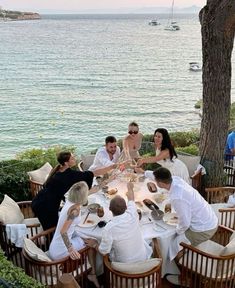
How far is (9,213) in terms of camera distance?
17.2ft

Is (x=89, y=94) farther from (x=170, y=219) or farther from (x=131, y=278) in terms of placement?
(x=131, y=278)

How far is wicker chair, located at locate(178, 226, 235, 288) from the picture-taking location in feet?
14.3

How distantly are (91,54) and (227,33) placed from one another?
215ft

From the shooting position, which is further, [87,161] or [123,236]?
[87,161]

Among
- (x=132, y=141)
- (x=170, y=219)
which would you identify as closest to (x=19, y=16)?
(x=132, y=141)

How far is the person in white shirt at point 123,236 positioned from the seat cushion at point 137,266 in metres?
0.20

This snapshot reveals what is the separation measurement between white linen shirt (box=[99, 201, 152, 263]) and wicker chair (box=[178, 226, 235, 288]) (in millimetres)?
569

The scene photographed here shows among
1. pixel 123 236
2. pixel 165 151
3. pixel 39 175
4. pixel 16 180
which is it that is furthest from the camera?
pixel 16 180

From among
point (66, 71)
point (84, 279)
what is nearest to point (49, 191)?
point (84, 279)

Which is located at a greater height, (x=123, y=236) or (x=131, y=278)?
(x=123, y=236)

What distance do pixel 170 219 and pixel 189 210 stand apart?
1.24 feet

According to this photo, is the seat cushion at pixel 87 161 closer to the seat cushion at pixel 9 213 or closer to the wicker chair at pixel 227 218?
the seat cushion at pixel 9 213

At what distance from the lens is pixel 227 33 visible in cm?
660

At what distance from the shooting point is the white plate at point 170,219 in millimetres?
4844
